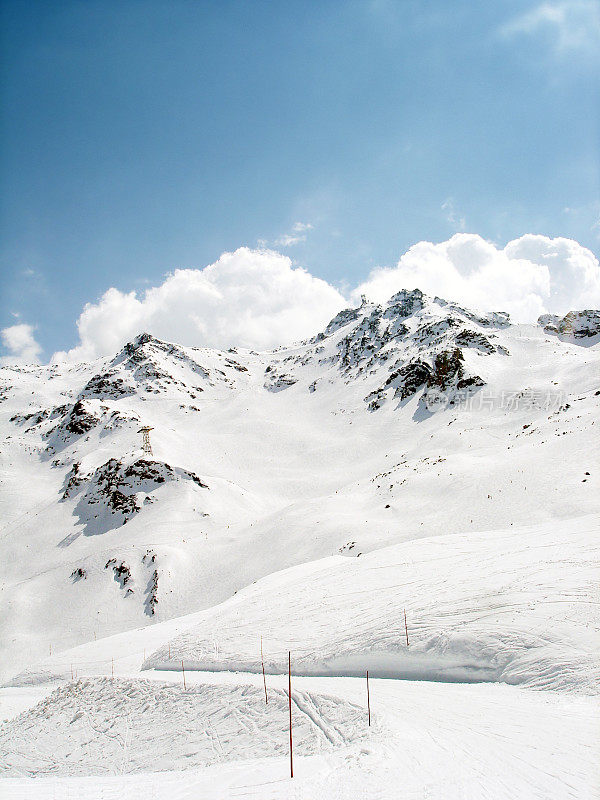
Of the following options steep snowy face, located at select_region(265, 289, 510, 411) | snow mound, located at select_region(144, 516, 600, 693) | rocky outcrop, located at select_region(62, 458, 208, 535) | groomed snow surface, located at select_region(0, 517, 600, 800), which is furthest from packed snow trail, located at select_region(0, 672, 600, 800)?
steep snowy face, located at select_region(265, 289, 510, 411)

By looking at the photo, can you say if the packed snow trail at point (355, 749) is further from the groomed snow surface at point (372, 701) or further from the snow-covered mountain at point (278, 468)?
the snow-covered mountain at point (278, 468)

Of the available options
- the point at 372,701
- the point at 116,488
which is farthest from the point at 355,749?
the point at 116,488

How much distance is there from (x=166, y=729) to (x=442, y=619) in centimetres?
925

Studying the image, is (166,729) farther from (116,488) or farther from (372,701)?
(116,488)

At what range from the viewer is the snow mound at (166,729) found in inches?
390

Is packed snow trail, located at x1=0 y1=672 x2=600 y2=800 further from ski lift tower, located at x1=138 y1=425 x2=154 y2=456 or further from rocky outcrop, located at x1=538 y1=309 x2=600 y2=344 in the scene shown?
rocky outcrop, located at x1=538 y1=309 x2=600 y2=344

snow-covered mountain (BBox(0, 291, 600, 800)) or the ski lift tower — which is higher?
the ski lift tower

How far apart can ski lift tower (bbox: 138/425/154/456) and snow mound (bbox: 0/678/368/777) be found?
5331 cm

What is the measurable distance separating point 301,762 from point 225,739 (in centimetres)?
324

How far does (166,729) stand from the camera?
12094mm

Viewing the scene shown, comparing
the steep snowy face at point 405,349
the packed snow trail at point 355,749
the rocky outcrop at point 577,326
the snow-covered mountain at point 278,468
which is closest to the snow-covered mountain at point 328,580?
the packed snow trail at point 355,749

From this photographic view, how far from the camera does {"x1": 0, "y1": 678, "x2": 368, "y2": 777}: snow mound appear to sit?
9906 millimetres

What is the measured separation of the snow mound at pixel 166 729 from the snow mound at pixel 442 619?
2.77 metres

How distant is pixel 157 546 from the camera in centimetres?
4709
